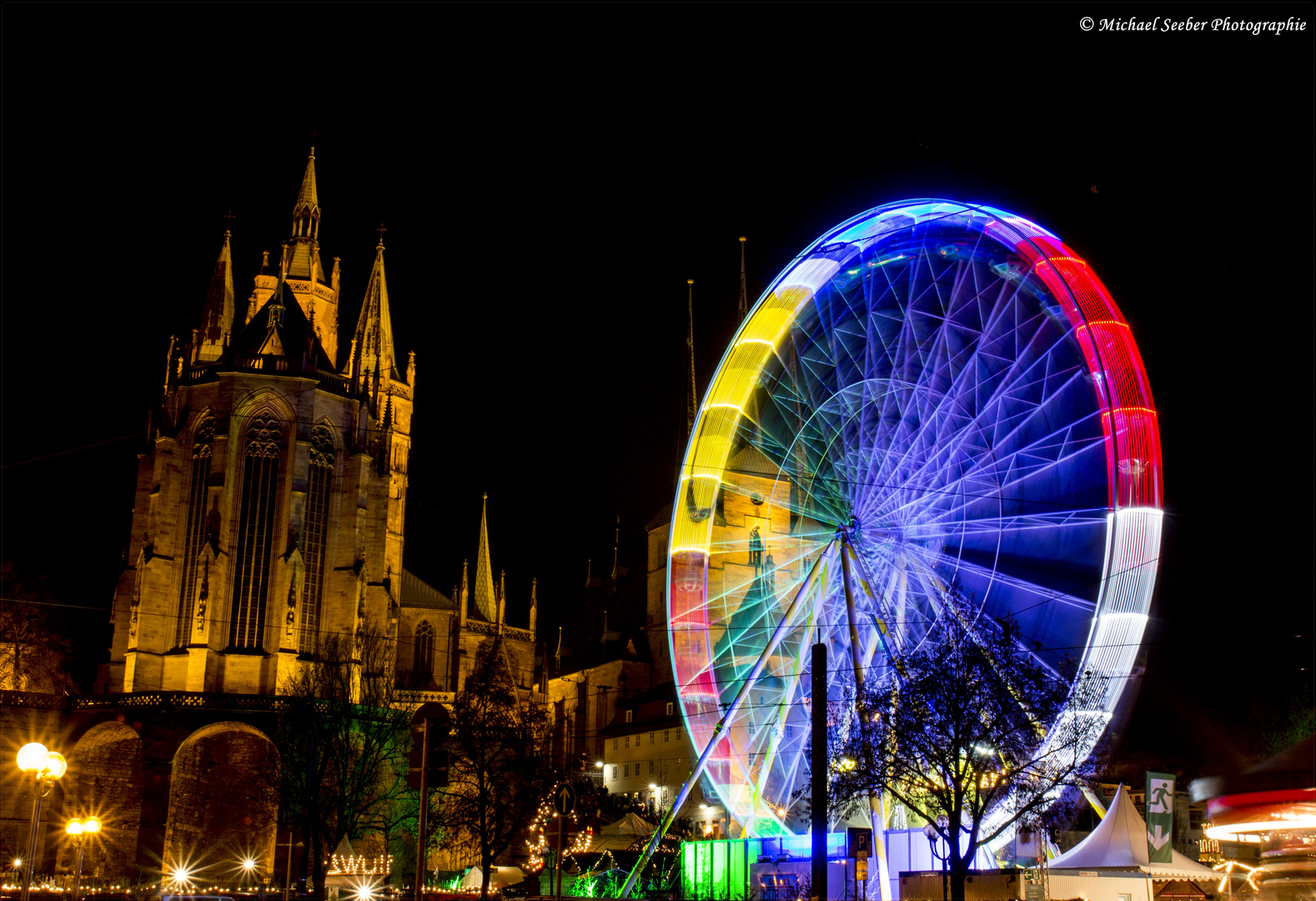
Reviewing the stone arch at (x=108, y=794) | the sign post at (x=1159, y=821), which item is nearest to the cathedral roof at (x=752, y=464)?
the sign post at (x=1159, y=821)

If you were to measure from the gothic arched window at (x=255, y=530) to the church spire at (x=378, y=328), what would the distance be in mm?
23684

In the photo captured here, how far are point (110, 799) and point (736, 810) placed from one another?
39.1m

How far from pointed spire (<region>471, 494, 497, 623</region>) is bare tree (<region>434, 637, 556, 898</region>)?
33923mm

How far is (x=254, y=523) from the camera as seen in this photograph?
65625mm

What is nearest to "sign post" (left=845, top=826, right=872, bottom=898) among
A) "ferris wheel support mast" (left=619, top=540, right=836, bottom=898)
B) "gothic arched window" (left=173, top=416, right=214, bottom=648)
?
"ferris wheel support mast" (left=619, top=540, right=836, bottom=898)

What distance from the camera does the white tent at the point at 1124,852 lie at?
28398 millimetres

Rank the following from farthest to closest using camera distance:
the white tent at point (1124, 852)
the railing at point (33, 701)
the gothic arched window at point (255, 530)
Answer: the gothic arched window at point (255, 530)
the railing at point (33, 701)
the white tent at point (1124, 852)

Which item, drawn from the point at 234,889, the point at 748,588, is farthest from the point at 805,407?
the point at 234,889

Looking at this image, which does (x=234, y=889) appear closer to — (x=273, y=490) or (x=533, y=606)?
(x=273, y=490)

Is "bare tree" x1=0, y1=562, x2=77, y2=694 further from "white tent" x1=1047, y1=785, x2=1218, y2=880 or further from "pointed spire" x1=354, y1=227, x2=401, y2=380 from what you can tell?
"white tent" x1=1047, y1=785, x2=1218, y2=880

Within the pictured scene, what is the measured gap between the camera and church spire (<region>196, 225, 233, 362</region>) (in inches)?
3231

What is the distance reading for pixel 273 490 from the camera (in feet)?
217

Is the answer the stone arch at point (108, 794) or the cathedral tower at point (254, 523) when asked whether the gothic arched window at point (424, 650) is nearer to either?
the cathedral tower at point (254, 523)

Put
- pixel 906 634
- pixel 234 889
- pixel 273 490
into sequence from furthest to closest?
pixel 273 490 → pixel 234 889 → pixel 906 634
